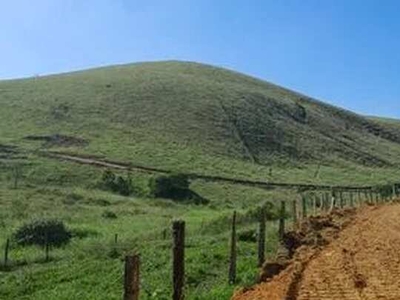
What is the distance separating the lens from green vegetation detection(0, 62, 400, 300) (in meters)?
24.9

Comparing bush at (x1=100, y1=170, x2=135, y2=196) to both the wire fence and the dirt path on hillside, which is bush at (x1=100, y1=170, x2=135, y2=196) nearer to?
the wire fence

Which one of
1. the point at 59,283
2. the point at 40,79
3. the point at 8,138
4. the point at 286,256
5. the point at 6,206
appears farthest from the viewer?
the point at 40,79

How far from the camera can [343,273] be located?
1719cm

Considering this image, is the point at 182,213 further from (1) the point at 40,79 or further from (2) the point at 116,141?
(1) the point at 40,79

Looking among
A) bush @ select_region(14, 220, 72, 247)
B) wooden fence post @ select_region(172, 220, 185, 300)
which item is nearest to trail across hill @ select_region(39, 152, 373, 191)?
bush @ select_region(14, 220, 72, 247)

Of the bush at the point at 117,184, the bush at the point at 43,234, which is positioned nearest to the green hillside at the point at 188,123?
the bush at the point at 117,184

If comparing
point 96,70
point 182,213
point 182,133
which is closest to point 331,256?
point 182,213

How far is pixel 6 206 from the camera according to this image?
49125 mm

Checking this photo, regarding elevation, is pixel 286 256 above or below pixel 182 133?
below

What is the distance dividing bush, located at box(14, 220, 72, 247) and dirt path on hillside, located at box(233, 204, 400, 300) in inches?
621

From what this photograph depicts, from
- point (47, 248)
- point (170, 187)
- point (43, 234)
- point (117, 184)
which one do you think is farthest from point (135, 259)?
point (117, 184)

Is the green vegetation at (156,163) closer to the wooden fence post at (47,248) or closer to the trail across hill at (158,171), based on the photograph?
the wooden fence post at (47,248)

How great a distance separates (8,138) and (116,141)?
1072cm

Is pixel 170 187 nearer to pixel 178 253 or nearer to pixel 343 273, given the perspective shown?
pixel 343 273
